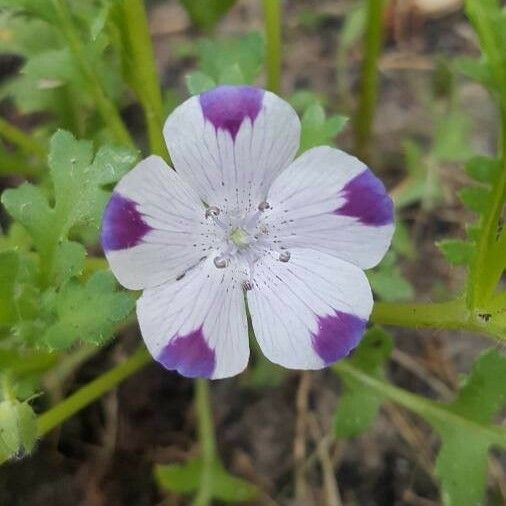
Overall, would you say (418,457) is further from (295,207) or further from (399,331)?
(295,207)

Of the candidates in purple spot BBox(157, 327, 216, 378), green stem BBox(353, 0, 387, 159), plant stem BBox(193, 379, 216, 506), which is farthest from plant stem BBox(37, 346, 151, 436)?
green stem BBox(353, 0, 387, 159)

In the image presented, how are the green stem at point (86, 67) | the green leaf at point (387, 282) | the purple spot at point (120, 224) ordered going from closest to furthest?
the purple spot at point (120, 224) < the green stem at point (86, 67) < the green leaf at point (387, 282)

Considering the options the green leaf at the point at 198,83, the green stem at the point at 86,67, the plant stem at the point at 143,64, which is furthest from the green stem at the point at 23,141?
the green leaf at the point at 198,83

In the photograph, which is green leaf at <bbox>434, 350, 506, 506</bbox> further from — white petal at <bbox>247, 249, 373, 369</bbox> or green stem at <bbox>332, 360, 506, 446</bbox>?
white petal at <bbox>247, 249, 373, 369</bbox>

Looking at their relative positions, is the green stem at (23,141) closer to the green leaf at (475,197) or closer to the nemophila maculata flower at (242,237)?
the nemophila maculata flower at (242,237)

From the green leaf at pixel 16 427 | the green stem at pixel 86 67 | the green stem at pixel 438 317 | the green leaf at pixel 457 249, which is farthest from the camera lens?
the green stem at pixel 86 67

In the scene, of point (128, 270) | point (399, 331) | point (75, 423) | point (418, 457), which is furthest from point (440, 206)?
point (128, 270)

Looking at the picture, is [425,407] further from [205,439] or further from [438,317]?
[205,439]

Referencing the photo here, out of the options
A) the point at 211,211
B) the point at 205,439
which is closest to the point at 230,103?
the point at 211,211
